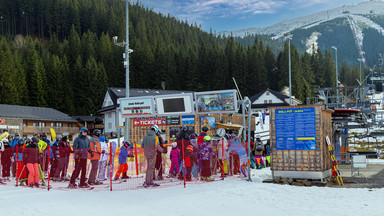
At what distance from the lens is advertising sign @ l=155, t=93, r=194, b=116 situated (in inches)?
609

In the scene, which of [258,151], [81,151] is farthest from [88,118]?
[81,151]

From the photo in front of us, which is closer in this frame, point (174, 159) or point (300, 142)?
point (300, 142)

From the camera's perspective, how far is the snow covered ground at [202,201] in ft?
26.8

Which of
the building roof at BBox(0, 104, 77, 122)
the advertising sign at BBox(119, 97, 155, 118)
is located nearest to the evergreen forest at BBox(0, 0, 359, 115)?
the building roof at BBox(0, 104, 77, 122)

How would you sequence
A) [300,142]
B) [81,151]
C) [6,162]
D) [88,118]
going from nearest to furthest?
[81,151] < [300,142] < [6,162] < [88,118]

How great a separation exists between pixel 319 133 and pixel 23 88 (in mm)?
76556

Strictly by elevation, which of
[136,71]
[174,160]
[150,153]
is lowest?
[174,160]

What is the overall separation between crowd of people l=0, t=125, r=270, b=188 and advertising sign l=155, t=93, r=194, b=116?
1990 millimetres

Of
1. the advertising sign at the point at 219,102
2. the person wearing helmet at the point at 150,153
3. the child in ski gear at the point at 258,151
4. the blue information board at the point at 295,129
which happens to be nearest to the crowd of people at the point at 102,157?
the person wearing helmet at the point at 150,153

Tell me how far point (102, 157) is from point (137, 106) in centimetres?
352

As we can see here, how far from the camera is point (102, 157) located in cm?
1333

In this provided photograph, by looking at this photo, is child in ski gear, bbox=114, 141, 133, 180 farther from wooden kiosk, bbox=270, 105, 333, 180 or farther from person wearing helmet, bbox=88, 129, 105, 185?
wooden kiosk, bbox=270, 105, 333, 180

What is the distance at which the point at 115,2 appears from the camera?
16775 centimetres

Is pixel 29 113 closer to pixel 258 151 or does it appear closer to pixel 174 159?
pixel 258 151
